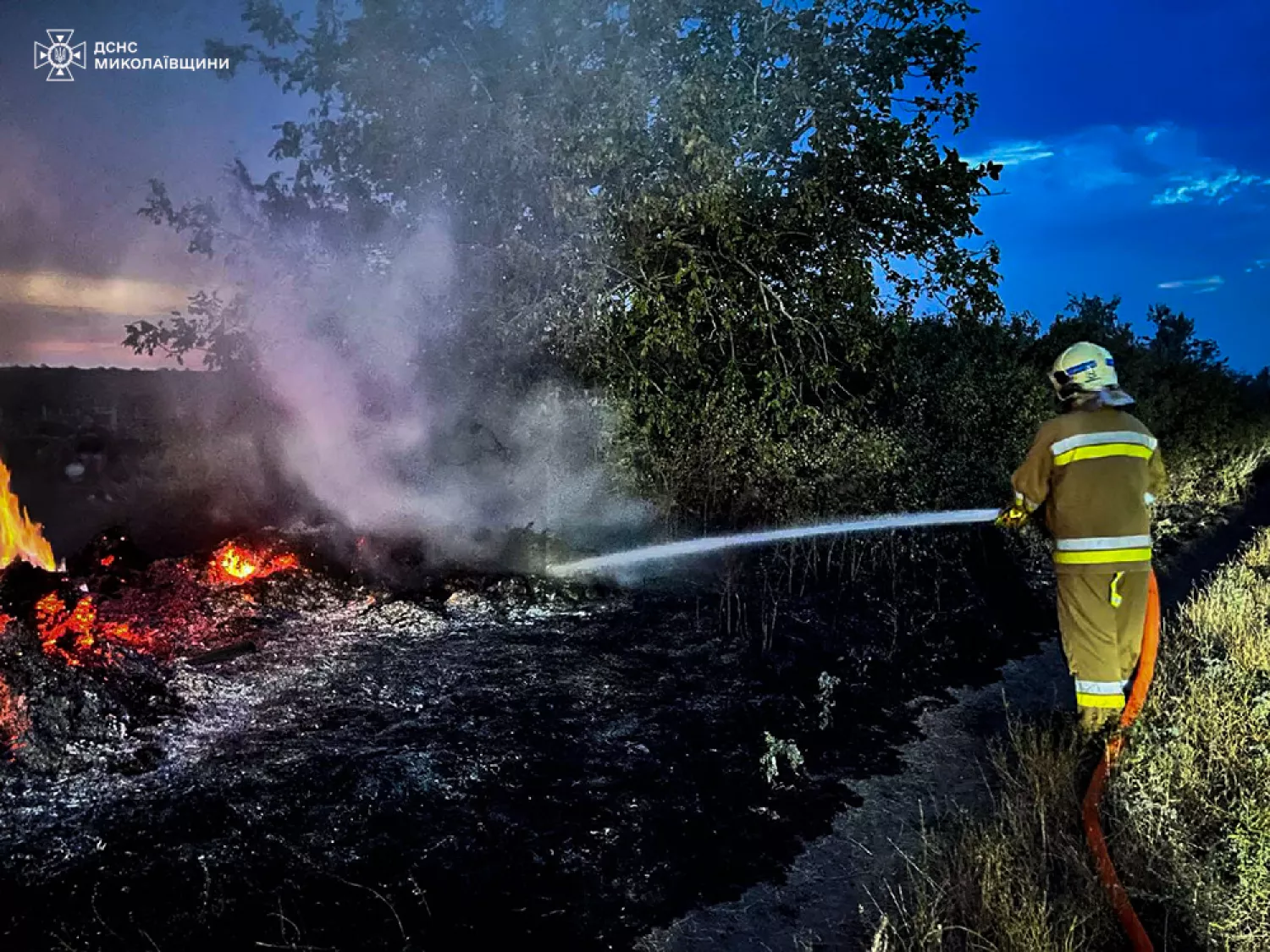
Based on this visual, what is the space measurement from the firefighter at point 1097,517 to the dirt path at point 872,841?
0.74 m

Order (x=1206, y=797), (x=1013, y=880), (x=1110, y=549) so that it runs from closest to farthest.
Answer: (x=1013, y=880) < (x=1206, y=797) < (x=1110, y=549)

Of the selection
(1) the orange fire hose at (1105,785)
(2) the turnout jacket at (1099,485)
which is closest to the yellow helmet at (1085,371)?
(2) the turnout jacket at (1099,485)

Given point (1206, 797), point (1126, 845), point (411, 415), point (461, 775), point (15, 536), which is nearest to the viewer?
point (1126, 845)

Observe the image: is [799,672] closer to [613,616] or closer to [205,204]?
[613,616]

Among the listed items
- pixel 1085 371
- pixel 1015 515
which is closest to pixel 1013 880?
pixel 1015 515

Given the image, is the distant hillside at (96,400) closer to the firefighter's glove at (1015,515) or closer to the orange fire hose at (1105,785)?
the firefighter's glove at (1015,515)

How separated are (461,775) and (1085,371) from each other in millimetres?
3641

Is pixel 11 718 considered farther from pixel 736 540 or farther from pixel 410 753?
pixel 736 540

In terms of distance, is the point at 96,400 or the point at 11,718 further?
the point at 96,400

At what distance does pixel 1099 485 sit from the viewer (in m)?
3.86

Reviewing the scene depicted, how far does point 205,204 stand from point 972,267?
27.2 feet

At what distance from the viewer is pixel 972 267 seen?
8.30 metres

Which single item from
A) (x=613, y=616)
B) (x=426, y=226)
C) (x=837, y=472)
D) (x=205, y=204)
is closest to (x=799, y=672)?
(x=613, y=616)

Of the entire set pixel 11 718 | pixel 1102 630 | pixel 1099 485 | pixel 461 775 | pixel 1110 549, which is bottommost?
pixel 461 775
